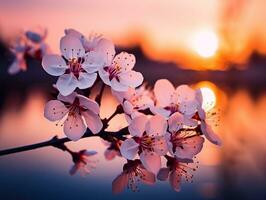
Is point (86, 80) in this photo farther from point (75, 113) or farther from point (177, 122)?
point (177, 122)

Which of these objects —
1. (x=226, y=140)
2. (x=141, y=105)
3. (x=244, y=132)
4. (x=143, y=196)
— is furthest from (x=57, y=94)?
(x=244, y=132)

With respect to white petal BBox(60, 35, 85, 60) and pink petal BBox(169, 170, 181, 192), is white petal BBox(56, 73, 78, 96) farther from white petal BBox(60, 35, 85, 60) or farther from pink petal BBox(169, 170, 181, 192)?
pink petal BBox(169, 170, 181, 192)

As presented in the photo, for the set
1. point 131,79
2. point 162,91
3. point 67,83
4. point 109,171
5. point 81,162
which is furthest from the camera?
point 109,171

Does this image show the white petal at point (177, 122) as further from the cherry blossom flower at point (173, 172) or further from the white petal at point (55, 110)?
the white petal at point (55, 110)

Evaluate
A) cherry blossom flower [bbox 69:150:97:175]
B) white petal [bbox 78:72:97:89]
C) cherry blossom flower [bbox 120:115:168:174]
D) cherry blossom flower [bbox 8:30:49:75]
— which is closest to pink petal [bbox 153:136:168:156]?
cherry blossom flower [bbox 120:115:168:174]

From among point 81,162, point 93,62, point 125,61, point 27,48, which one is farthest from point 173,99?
point 27,48

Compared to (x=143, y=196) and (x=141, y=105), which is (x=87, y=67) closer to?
(x=141, y=105)
